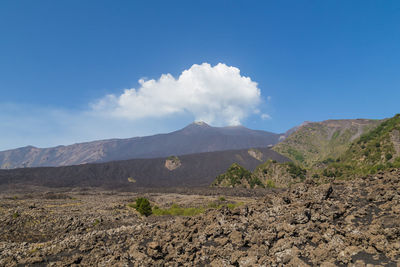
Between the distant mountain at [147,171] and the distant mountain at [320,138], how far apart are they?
929 cm

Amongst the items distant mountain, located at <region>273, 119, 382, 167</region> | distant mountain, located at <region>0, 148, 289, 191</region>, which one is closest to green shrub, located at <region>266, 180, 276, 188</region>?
distant mountain, located at <region>0, 148, 289, 191</region>

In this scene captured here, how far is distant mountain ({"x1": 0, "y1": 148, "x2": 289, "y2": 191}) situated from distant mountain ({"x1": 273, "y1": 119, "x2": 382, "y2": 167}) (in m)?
9.29

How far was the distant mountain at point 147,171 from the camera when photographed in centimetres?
11056

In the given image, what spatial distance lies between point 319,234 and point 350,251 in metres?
1.50

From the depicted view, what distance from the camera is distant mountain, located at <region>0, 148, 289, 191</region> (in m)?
111

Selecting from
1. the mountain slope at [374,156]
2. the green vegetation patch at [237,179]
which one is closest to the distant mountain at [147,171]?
the green vegetation patch at [237,179]

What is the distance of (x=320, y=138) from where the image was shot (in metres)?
147

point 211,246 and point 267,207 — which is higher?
point 267,207

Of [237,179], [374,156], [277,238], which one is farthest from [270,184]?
[277,238]

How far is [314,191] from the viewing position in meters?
13.8

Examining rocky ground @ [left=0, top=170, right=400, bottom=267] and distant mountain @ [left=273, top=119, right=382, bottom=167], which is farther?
distant mountain @ [left=273, top=119, right=382, bottom=167]

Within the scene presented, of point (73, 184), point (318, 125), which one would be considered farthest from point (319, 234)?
point (318, 125)

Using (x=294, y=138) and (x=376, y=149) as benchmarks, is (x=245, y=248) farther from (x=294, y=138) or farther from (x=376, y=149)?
(x=294, y=138)

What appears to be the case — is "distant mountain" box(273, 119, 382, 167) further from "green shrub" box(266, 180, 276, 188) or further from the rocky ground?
the rocky ground
